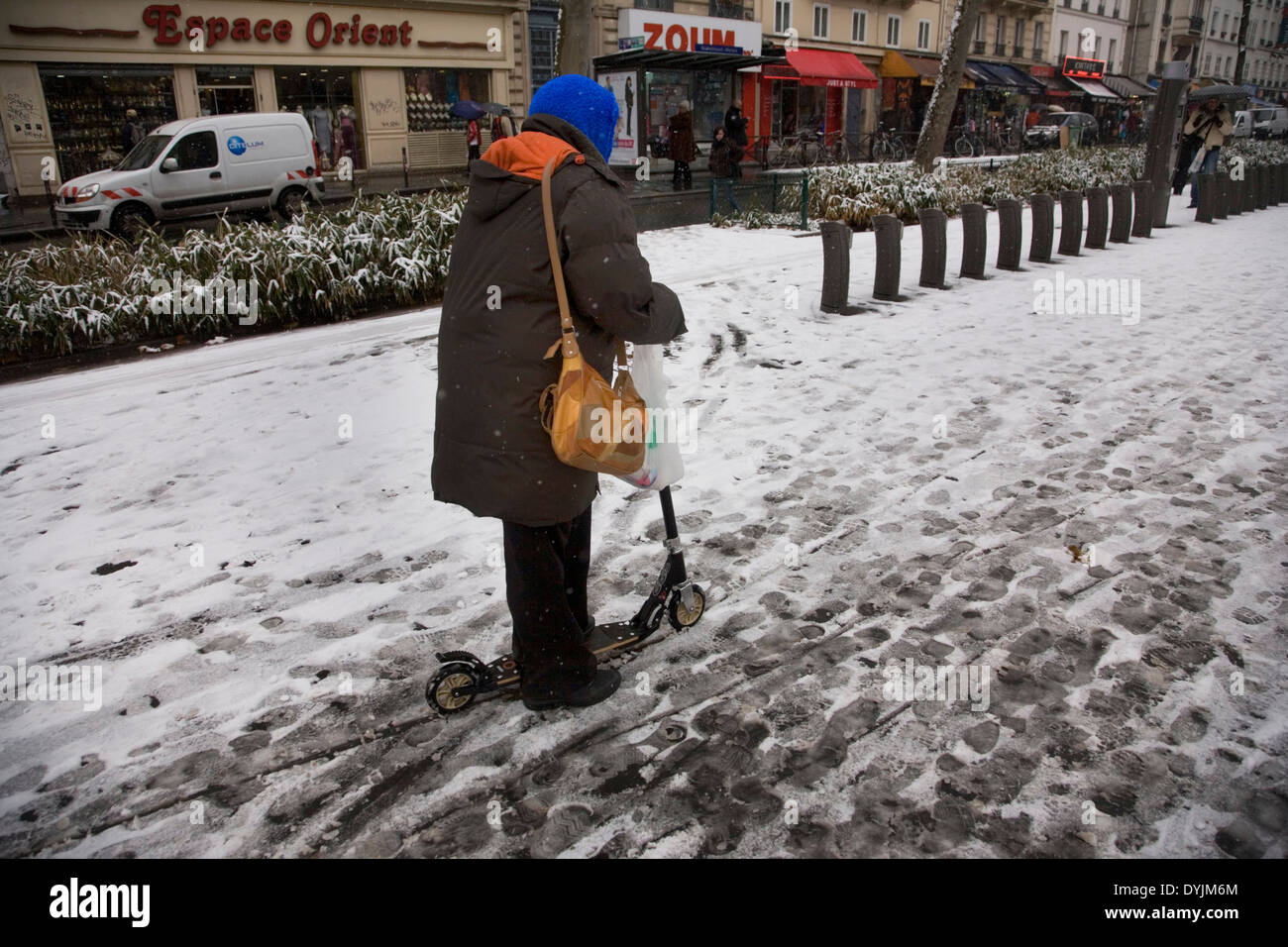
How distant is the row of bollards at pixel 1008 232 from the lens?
805cm

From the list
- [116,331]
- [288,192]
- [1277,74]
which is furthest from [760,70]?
[1277,74]

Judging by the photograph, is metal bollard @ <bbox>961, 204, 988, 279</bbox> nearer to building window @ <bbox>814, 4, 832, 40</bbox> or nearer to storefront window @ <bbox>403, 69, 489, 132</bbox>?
storefront window @ <bbox>403, 69, 489, 132</bbox>

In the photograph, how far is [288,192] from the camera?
15758mm

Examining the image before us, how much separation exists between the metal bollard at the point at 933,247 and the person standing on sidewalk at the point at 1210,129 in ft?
→ 34.9

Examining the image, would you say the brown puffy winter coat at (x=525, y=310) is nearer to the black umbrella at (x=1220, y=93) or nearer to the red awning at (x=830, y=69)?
the black umbrella at (x=1220, y=93)

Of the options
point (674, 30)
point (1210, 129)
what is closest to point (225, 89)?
point (674, 30)

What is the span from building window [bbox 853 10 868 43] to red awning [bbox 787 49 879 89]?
6.61ft

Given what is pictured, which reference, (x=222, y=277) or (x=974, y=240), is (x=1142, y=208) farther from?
(x=222, y=277)

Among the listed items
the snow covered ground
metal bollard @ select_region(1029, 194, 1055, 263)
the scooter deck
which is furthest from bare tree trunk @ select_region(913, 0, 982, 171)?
the scooter deck

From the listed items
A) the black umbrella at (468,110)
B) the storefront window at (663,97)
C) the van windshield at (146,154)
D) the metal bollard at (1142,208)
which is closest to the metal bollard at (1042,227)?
the metal bollard at (1142,208)

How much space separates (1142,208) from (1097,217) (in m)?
1.68

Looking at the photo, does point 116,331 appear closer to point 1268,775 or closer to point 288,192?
point 1268,775

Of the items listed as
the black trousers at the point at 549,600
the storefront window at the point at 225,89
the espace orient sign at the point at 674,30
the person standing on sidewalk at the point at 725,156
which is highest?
the espace orient sign at the point at 674,30
